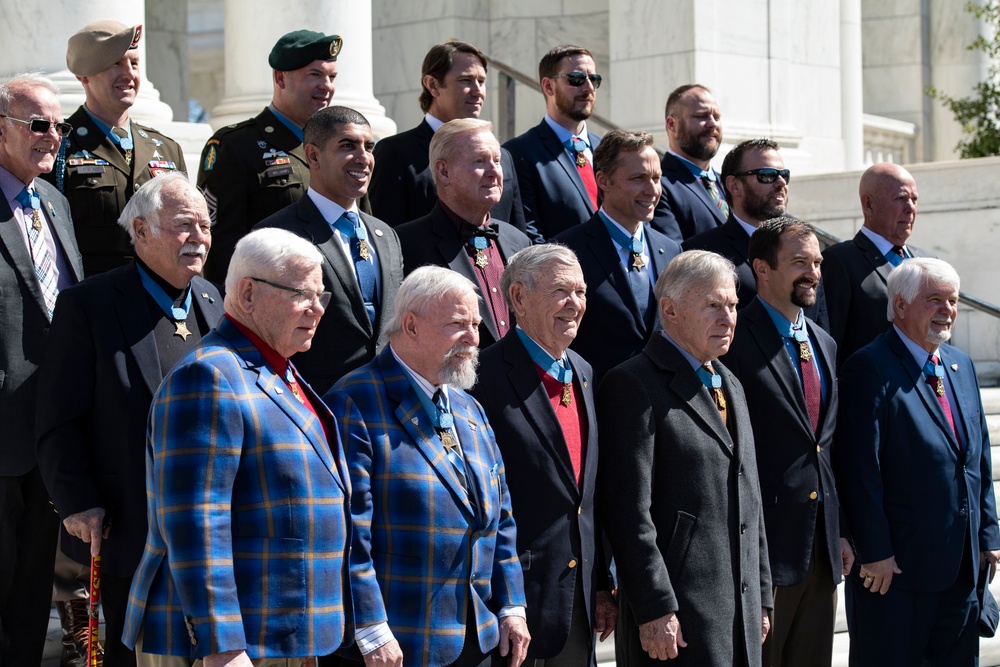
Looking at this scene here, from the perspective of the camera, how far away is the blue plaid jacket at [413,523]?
163 inches

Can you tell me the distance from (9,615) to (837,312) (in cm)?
369

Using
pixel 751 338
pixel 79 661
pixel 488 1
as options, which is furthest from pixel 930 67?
pixel 79 661

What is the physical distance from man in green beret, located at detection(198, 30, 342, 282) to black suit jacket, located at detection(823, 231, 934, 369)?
2.37 meters

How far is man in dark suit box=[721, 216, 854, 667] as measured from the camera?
5477mm

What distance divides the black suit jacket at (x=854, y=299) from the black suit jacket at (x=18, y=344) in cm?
342

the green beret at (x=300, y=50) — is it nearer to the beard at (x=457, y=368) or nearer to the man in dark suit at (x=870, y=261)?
the beard at (x=457, y=368)

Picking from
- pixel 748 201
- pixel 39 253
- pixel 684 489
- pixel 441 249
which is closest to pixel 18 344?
pixel 39 253

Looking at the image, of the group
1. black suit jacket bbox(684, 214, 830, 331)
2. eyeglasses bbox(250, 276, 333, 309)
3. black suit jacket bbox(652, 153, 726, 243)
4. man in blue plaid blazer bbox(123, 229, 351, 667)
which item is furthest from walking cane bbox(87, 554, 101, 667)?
black suit jacket bbox(652, 153, 726, 243)

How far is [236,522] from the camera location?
379 cm

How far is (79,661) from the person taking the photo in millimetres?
5270

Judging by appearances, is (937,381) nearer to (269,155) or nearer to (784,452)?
(784,452)

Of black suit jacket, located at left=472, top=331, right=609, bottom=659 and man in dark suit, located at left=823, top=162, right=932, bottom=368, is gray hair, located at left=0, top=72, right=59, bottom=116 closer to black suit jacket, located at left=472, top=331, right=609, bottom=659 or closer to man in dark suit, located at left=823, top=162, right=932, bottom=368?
black suit jacket, located at left=472, top=331, right=609, bottom=659

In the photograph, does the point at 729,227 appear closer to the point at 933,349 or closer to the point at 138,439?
the point at 933,349

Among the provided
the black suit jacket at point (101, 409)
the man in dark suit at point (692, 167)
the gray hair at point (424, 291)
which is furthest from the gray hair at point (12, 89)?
the man in dark suit at point (692, 167)
